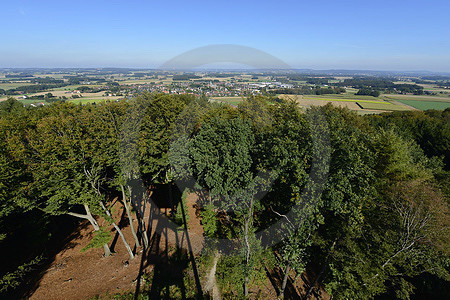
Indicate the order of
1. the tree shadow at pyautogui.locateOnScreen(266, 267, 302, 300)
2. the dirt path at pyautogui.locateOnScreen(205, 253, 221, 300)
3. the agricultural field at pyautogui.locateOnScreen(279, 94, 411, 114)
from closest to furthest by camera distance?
the dirt path at pyautogui.locateOnScreen(205, 253, 221, 300) → the tree shadow at pyautogui.locateOnScreen(266, 267, 302, 300) → the agricultural field at pyautogui.locateOnScreen(279, 94, 411, 114)

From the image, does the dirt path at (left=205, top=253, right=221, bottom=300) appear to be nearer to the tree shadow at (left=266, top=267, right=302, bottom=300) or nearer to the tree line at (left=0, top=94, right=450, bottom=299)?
the tree line at (left=0, top=94, right=450, bottom=299)

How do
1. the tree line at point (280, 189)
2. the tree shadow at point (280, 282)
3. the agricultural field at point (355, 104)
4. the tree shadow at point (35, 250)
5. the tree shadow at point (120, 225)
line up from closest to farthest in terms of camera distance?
the tree line at point (280, 189) < the tree shadow at point (35, 250) < the tree shadow at point (280, 282) < the tree shadow at point (120, 225) < the agricultural field at point (355, 104)

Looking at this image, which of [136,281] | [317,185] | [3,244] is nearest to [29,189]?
[3,244]

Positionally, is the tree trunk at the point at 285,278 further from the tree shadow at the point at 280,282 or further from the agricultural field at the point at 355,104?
the agricultural field at the point at 355,104

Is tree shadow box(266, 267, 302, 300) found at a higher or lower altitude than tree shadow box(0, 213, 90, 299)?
lower

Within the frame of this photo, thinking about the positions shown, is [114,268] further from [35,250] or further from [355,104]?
[355,104]

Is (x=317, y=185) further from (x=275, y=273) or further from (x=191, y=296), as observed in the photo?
(x=191, y=296)

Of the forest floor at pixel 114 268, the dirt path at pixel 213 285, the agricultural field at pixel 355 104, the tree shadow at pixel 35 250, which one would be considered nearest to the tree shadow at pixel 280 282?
the forest floor at pixel 114 268

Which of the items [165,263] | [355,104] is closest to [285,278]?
[165,263]

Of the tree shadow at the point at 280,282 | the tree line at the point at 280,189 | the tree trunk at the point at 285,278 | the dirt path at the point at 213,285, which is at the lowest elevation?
the tree shadow at the point at 280,282

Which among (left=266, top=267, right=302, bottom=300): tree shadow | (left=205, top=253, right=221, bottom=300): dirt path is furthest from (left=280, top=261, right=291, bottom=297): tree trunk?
(left=205, top=253, right=221, bottom=300): dirt path

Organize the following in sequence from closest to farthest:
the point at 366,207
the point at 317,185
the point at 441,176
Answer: the point at 317,185
the point at 366,207
the point at 441,176
